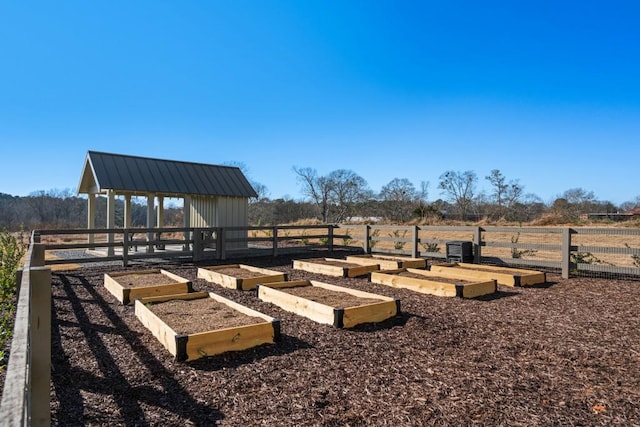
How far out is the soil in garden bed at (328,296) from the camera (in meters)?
5.74

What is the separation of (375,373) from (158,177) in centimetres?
1200

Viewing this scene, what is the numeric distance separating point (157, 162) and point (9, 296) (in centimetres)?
865

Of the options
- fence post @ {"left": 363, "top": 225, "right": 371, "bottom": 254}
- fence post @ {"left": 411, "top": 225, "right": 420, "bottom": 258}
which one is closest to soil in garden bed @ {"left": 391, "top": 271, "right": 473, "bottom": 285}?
fence post @ {"left": 411, "top": 225, "right": 420, "bottom": 258}

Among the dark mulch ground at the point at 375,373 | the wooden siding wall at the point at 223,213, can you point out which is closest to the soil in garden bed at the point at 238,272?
the dark mulch ground at the point at 375,373

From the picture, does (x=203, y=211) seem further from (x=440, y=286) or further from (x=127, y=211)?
(x=440, y=286)

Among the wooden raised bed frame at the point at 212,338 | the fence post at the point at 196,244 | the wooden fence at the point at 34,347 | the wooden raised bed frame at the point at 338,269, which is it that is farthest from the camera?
the fence post at the point at 196,244

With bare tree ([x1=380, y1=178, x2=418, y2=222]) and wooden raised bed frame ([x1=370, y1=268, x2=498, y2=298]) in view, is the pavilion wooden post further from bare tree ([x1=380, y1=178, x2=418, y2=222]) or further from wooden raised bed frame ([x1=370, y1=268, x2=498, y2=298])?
bare tree ([x1=380, y1=178, x2=418, y2=222])

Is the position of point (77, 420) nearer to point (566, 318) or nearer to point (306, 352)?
point (306, 352)

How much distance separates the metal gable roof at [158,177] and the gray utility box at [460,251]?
25.6ft

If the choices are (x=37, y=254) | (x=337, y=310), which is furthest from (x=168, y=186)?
(x=337, y=310)

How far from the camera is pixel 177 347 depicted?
3.84m

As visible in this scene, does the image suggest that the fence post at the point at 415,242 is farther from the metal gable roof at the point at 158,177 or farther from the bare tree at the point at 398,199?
the bare tree at the point at 398,199

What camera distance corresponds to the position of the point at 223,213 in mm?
14789

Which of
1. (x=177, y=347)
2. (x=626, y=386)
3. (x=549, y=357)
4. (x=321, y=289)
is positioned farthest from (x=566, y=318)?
(x=177, y=347)
